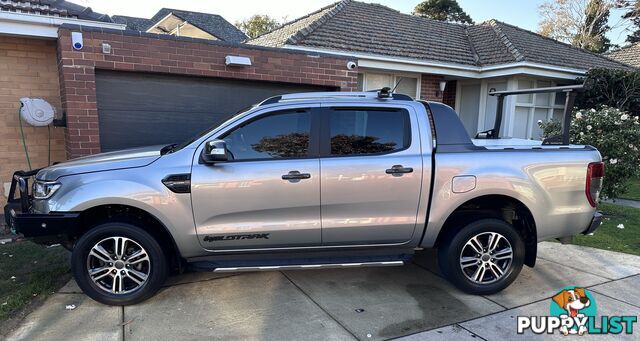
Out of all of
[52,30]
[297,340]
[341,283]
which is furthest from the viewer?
[52,30]

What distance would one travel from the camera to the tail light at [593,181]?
390 centimetres

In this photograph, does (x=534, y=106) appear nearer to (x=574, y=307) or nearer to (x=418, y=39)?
(x=418, y=39)

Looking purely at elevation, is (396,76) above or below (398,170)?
above

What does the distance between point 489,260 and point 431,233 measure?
0.62 metres

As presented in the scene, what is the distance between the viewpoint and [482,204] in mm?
4074

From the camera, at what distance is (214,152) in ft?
11.4

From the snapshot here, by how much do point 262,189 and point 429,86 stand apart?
856 centimetres

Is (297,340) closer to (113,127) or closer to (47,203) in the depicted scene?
(47,203)

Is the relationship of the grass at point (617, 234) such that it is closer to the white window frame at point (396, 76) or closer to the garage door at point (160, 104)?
the white window frame at point (396, 76)

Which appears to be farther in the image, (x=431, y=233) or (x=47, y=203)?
(x=431, y=233)

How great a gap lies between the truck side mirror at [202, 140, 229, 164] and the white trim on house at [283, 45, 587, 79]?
6307mm

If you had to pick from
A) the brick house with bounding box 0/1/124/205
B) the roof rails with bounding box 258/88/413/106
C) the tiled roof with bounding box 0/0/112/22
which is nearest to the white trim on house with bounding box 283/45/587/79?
the tiled roof with bounding box 0/0/112/22

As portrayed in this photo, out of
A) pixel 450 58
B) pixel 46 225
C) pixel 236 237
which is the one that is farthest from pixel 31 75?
pixel 450 58

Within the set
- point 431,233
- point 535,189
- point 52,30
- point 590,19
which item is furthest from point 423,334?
point 590,19
